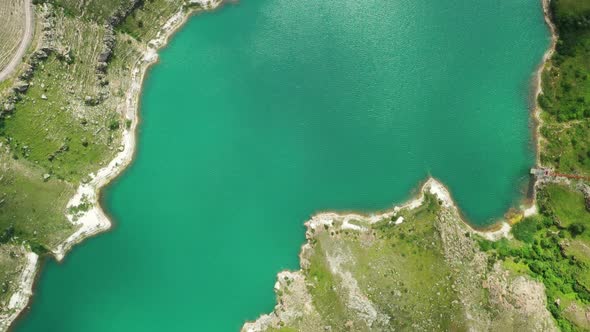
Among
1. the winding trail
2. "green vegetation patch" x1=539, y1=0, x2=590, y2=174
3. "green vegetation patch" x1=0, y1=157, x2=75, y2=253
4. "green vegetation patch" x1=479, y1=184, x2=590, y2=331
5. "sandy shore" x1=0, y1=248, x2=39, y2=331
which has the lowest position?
"green vegetation patch" x1=479, y1=184, x2=590, y2=331

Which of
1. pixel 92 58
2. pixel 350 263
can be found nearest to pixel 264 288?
pixel 350 263

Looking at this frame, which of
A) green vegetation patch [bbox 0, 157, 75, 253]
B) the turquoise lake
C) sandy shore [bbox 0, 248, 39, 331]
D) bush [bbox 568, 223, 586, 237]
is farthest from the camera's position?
the turquoise lake

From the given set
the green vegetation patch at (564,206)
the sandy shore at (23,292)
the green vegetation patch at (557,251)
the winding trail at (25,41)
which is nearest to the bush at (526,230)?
the green vegetation patch at (557,251)

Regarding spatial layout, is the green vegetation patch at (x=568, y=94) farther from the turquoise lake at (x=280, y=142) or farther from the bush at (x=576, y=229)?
the bush at (x=576, y=229)

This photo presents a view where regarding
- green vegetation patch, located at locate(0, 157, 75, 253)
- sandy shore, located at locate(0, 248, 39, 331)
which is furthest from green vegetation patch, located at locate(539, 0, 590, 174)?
sandy shore, located at locate(0, 248, 39, 331)

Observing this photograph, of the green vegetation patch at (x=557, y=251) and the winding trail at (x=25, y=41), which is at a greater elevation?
the winding trail at (x=25, y=41)

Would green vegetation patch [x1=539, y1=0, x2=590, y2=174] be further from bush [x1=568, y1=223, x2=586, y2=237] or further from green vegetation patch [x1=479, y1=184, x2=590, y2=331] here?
bush [x1=568, y1=223, x2=586, y2=237]

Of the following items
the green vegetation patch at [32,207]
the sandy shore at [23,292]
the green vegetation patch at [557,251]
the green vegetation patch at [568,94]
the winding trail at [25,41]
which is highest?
the winding trail at [25,41]

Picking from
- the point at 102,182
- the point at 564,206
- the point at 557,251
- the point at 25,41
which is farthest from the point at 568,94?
the point at 25,41

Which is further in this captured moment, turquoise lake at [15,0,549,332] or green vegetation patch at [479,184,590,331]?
turquoise lake at [15,0,549,332]
